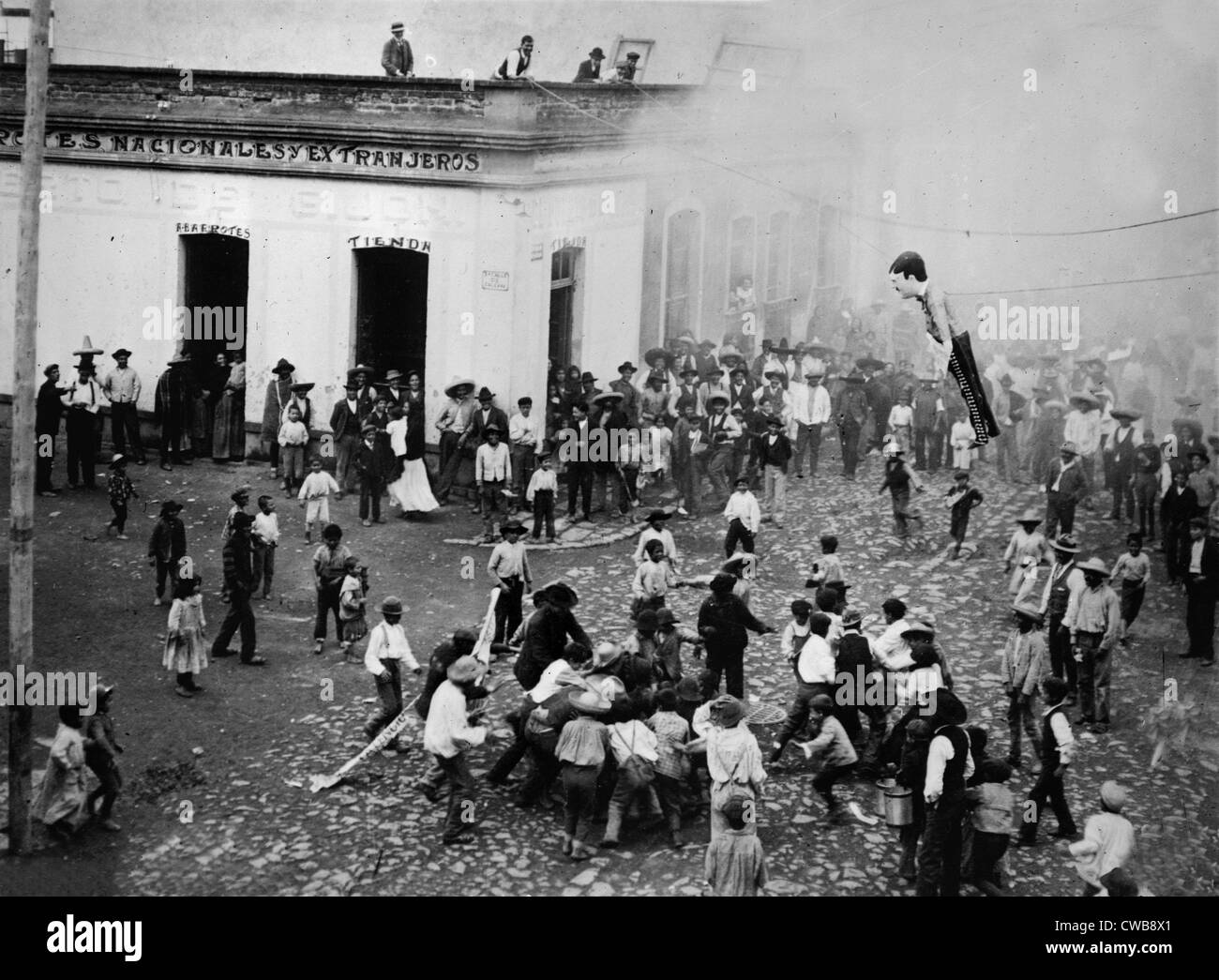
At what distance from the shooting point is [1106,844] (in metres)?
9.34

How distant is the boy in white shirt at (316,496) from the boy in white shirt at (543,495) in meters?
2.21

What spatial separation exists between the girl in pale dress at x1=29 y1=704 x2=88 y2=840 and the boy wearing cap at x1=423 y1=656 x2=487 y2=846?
2458mm

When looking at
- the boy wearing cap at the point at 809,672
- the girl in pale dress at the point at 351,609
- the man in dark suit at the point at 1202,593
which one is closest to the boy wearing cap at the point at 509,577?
the girl in pale dress at the point at 351,609

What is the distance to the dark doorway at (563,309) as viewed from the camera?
1827cm

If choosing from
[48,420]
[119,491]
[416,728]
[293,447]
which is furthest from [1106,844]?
[48,420]

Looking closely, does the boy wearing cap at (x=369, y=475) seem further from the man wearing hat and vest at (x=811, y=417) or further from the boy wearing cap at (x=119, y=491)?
the man wearing hat and vest at (x=811, y=417)

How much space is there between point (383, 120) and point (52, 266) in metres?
4.59

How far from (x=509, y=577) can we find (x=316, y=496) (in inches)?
111

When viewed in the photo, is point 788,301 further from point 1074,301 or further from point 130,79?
point 130,79

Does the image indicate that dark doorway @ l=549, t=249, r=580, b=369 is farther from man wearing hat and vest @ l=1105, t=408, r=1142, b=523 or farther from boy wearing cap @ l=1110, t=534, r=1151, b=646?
boy wearing cap @ l=1110, t=534, r=1151, b=646

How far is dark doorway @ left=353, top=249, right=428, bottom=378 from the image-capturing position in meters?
17.0

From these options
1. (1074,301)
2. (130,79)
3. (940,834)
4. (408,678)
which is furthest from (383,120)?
(1074,301)

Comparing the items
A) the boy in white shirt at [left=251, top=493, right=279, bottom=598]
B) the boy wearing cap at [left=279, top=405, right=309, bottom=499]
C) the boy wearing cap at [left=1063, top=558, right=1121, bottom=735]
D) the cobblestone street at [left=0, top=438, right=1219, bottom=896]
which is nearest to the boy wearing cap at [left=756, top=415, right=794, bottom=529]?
the cobblestone street at [left=0, top=438, right=1219, bottom=896]
